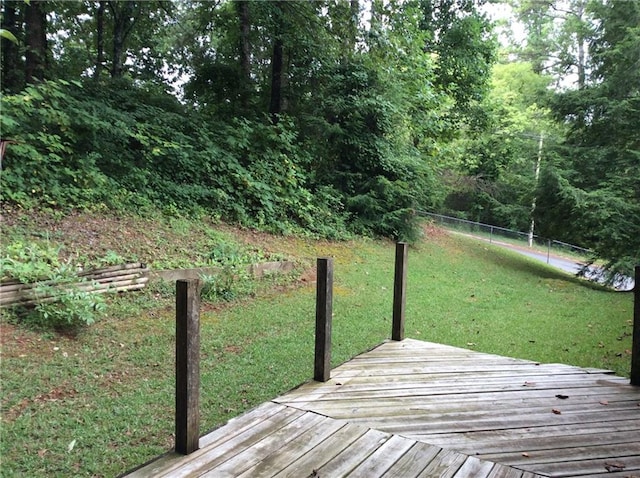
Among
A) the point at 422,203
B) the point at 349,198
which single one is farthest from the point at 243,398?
the point at 422,203

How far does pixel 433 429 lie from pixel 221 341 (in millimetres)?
2658

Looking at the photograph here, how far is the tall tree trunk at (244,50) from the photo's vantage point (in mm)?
11508

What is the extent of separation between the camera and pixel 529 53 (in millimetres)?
24953

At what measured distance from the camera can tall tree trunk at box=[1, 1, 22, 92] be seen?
8.92 meters

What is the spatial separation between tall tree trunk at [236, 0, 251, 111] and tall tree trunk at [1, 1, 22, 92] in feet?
15.9

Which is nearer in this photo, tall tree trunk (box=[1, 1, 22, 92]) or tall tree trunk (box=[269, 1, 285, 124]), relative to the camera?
tall tree trunk (box=[1, 1, 22, 92])

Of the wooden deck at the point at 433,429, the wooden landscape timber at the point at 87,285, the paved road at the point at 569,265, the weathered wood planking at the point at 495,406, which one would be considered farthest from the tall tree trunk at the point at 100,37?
the paved road at the point at 569,265

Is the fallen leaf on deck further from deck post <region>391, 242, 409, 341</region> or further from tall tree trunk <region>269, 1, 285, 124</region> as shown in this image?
tall tree trunk <region>269, 1, 285, 124</region>

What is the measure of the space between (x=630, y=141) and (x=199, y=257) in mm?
10531

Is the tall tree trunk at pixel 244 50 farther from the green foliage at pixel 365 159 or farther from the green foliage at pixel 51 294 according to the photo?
the green foliage at pixel 51 294

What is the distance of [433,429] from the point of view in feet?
7.95

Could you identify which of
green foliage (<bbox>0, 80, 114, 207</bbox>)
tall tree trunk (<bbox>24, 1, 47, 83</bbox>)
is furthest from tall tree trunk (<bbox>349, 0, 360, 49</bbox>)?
tall tree trunk (<bbox>24, 1, 47, 83</bbox>)

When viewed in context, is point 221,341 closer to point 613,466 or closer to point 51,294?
point 51,294

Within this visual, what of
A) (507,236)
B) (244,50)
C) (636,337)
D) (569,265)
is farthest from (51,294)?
(507,236)
